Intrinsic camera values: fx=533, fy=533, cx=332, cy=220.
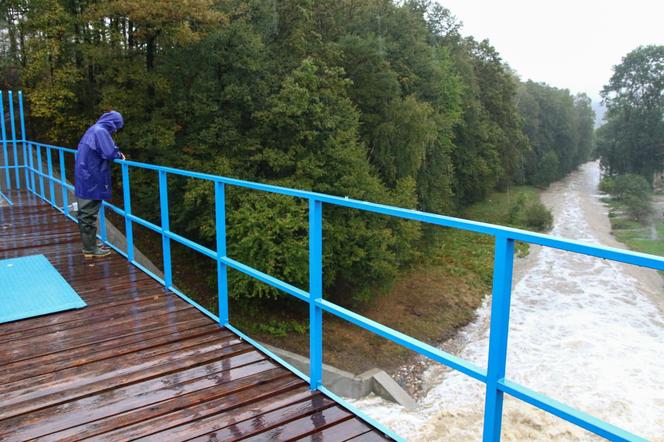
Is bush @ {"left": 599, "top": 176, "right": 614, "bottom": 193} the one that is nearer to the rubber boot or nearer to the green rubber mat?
the rubber boot

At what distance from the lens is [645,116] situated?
57.5 meters

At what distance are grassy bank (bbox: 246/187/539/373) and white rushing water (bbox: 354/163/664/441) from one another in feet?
3.13

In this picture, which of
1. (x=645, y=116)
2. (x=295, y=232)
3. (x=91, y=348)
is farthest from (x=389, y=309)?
(x=645, y=116)

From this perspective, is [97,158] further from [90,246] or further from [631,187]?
[631,187]

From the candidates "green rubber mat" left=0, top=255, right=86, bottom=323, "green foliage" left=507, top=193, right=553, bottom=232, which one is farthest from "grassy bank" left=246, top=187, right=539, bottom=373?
"green rubber mat" left=0, top=255, right=86, bottom=323

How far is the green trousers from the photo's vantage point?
19.3 feet

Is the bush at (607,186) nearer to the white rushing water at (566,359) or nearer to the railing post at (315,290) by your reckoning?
the white rushing water at (566,359)

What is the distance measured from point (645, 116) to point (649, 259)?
6596cm

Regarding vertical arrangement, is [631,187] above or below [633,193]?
above

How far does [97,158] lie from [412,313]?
15322 millimetres

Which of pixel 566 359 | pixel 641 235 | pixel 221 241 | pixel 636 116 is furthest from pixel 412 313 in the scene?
pixel 636 116

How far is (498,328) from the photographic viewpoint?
1.96 m

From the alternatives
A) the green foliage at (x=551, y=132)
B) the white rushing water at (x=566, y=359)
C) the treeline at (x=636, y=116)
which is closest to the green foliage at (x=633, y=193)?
the treeline at (x=636, y=116)

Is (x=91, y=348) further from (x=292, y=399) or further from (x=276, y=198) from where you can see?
(x=276, y=198)
